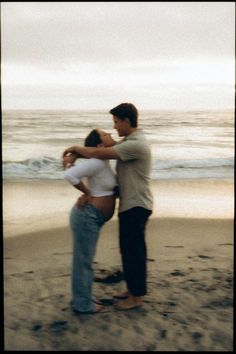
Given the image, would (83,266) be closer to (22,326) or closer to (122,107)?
(22,326)

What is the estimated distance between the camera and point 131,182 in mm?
3238

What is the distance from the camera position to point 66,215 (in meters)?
7.19

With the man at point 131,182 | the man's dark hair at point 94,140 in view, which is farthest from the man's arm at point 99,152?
the man's dark hair at point 94,140

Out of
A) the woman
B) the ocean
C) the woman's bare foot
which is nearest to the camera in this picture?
the woman

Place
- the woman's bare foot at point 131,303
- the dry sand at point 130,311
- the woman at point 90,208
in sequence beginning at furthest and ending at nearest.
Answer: the woman's bare foot at point 131,303
the woman at point 90,208
the dry sand at point 130,311

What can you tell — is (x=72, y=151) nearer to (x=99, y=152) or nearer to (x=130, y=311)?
(x=99, y=152)

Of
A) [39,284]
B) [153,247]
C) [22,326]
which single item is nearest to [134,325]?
[22,326]

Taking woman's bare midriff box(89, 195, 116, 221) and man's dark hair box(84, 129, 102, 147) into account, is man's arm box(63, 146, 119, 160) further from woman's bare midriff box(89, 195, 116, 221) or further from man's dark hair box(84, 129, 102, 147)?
woman's bare midriff box(89, 195, 116, 221)

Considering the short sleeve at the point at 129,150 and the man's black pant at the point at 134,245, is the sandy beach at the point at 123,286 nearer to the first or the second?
the man's black pant at the point at 134,245

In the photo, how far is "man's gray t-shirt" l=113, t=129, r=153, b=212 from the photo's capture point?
3.22 metres

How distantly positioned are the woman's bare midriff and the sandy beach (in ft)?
2.51

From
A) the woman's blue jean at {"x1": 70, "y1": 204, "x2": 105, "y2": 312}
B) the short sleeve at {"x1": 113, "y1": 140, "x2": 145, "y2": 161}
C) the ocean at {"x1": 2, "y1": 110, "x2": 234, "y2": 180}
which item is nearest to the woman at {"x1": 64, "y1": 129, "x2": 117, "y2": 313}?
the woman's blue jean at {"x1": 70, "y1": 204, "x2": 105, "y2": 312}

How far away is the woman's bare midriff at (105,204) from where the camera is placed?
3.23 m

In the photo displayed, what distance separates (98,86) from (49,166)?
963cm
